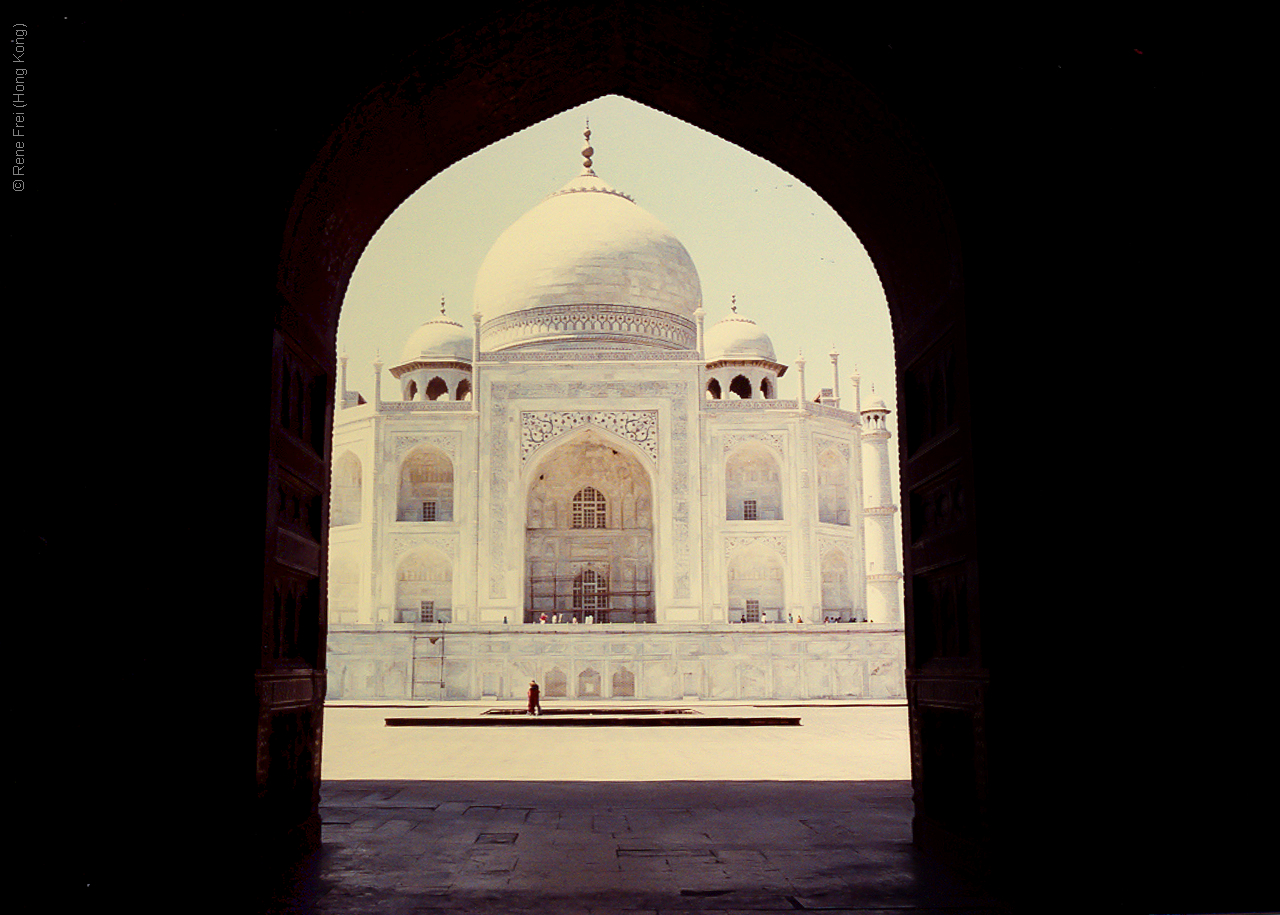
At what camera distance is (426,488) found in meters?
28.9

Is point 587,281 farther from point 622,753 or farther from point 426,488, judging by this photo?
point 622,753

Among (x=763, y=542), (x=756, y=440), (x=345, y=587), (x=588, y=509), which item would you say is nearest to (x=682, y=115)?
(x=756, y=440)

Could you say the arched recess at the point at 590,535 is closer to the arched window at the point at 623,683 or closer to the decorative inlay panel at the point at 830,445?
the decorative inlay panel at the point at 830,445

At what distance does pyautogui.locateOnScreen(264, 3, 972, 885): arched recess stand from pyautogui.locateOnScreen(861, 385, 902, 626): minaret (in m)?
25.3

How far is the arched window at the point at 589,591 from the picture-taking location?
2892 cm

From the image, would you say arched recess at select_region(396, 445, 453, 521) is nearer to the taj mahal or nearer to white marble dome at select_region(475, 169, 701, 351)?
the taj mahal

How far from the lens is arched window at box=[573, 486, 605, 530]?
A: 29.9 m

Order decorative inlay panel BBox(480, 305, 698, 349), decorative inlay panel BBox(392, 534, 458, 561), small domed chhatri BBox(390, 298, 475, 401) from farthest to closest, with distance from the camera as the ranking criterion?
small domed chhatri BBox(390, 298, 475, 401) → decorative inlay panel BBox(480, 305, 698, 349) → decorative inlay panel BBox(392, 534, 458, 561)

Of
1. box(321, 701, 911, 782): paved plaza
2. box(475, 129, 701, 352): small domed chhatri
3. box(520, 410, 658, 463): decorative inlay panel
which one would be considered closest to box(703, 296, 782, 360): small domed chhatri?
box(475, 129, 701, 352): small domed chhatri

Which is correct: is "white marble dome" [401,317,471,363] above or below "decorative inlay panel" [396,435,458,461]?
above

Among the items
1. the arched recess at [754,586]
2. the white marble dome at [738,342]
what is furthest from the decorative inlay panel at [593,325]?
the arched recess at [754,586]

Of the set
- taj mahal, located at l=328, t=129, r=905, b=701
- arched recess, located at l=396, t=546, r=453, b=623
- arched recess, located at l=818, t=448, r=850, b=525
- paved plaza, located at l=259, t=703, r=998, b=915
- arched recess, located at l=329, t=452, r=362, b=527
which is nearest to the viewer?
paved plaza, located at l=259, t=703, r=998, b=915

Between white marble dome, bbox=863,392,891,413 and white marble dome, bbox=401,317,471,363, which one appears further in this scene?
white marble dome, bbox=401,317,471,363

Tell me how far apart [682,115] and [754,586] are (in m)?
23.4
